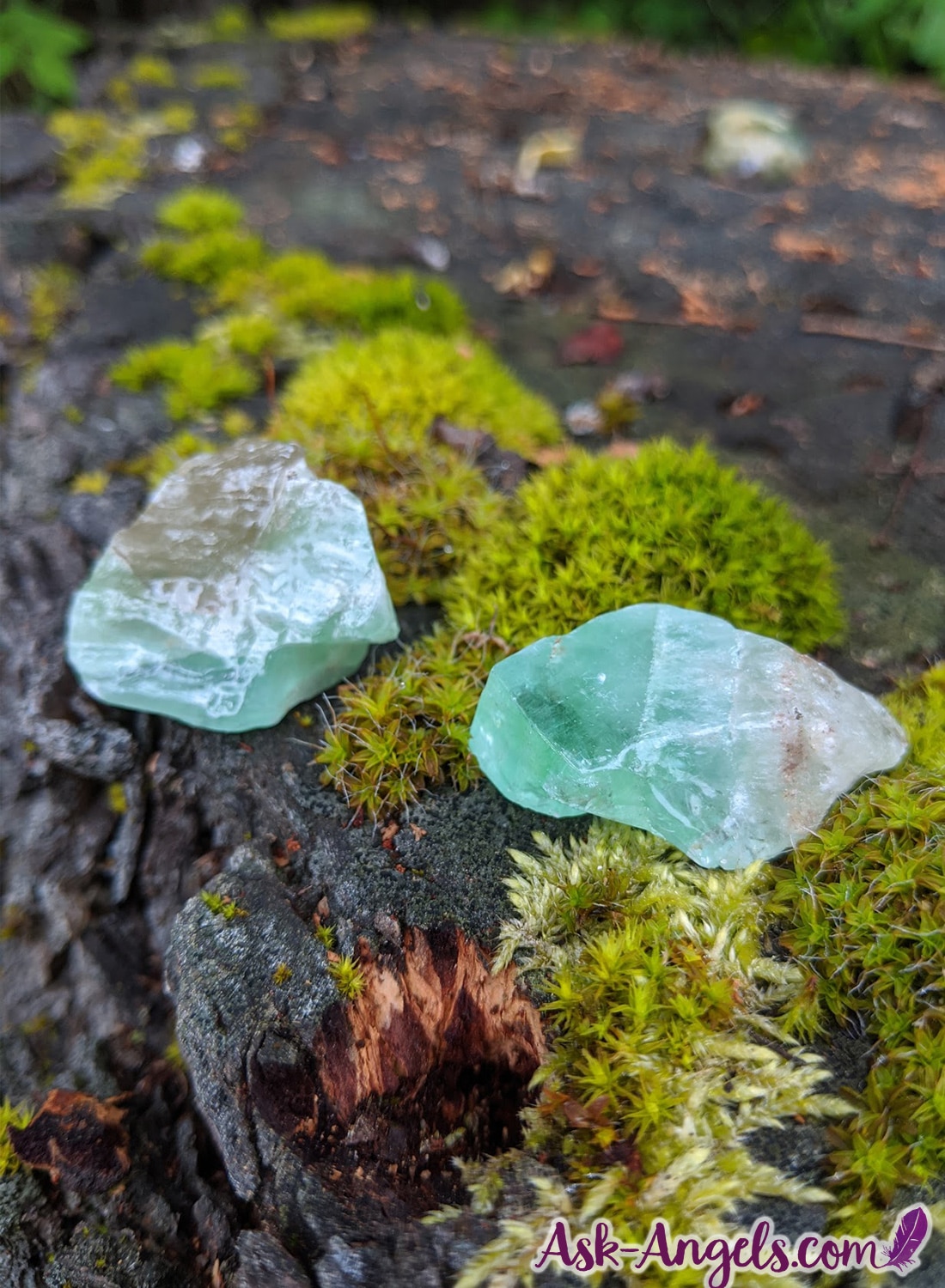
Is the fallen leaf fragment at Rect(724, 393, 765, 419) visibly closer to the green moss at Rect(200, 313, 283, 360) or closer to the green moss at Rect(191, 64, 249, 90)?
the green moss at Rect(200, 313, 283, 360)

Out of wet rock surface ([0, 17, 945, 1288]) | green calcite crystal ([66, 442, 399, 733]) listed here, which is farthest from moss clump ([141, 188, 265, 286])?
green calcite crystal ([66, 442, 399, 733])

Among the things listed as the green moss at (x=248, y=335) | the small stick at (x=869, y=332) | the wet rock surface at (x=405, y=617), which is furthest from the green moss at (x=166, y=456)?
the small stick at (x=869, y=332)

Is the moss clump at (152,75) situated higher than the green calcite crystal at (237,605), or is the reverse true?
the moss clump at (152,75)

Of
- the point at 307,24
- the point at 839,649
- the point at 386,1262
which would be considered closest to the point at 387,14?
the point at 307,24

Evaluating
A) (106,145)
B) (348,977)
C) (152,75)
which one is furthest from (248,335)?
(152,75)

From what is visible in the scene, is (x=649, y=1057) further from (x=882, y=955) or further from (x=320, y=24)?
(x=320, y=24)

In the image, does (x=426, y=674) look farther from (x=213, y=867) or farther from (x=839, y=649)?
(x=839, y=649)

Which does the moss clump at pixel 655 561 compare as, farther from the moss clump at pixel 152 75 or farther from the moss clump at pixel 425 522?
the moss clump at pixel 152 75

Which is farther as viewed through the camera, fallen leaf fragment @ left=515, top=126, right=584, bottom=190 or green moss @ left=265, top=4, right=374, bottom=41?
green moss @ left=265, top=4, right=374, bottom=41
